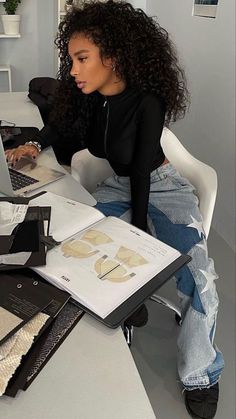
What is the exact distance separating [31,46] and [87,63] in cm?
315

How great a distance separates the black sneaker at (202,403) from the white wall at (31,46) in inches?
141

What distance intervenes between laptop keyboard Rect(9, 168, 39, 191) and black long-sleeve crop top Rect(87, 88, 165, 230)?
307 millimetres

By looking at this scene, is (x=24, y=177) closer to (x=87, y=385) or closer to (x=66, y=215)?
(x=66, y=215)

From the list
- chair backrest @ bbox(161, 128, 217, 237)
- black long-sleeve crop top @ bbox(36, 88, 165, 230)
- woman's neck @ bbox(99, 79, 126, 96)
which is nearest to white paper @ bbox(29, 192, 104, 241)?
black long-sleeve crop top @ bbox(36, 88, 165, 230)

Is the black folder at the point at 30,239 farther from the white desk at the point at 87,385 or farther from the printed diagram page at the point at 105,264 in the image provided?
the white desk at the point at 87,385

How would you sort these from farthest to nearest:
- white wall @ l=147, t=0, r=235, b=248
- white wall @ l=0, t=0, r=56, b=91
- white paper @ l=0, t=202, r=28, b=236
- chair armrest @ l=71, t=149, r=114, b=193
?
white wall @ l=0, t=0, r=56, b=91 < white wall @ l=147, t=0, r=235, b=248 < chair armrest @ l=71, t=149, r=114, b=193 < white paper @ l=0, t=202, r=28, b=236

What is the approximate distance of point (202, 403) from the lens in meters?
1.34

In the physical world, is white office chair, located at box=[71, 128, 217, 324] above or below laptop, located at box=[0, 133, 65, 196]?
below

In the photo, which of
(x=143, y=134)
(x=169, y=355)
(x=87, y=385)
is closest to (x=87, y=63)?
(x=143, y=134)

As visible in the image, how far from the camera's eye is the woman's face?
1186 mm

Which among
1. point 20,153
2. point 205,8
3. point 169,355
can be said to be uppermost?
point 205,8

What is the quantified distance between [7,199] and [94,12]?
65 cm

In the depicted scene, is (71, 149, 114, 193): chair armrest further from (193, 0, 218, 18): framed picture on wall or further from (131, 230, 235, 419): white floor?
(193, 0, 218, 18): framed picture on wall

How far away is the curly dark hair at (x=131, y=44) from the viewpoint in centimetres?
121
